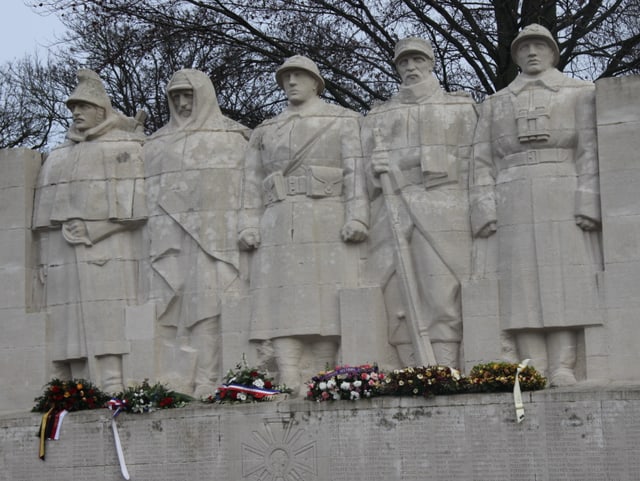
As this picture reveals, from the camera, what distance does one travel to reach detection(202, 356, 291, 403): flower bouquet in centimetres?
1795

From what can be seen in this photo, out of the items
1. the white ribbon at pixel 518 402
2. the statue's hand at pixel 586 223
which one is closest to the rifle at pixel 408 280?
the white ribbon at pixel 518 402

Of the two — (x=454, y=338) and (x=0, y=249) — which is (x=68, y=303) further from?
(x=454, y=338)

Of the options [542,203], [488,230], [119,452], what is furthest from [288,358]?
[542,203]

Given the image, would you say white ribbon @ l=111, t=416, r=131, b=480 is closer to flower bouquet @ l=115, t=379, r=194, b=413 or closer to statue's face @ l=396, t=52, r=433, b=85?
flower bouquet @ l=115, t=379, r=194, b=413

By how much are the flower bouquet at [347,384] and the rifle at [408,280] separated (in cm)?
64

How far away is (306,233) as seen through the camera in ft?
61.5

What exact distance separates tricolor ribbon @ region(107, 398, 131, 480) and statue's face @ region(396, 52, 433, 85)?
4841 millimetres

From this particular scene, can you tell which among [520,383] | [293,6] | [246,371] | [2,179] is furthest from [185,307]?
[293,6]

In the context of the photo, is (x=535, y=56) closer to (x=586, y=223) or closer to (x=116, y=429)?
(x=586, y=223)

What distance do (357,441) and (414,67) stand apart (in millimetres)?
4328

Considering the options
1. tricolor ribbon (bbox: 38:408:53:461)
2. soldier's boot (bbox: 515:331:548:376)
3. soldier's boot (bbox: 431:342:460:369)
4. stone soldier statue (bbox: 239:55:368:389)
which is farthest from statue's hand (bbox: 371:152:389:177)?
tricolor ribbon (bbox: 38:408:53:461)

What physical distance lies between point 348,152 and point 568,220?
9.06ft

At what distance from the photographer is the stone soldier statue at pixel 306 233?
18.6m

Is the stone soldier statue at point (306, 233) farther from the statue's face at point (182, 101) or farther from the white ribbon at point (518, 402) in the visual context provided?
the white ribbon at point (518, 402)
